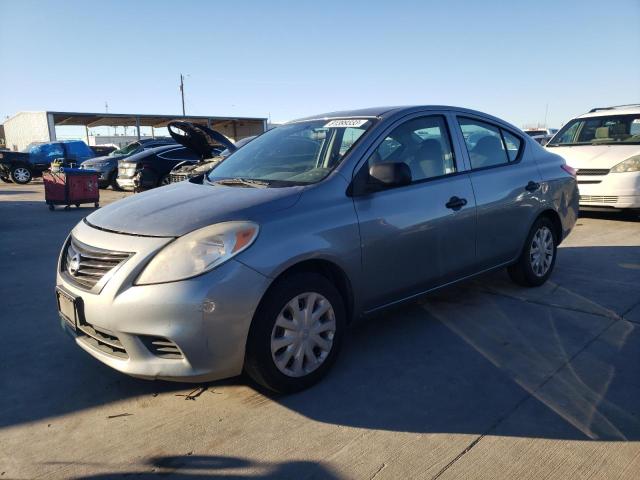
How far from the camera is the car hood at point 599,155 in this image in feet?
25.7

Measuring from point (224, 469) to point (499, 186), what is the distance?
2985 mm

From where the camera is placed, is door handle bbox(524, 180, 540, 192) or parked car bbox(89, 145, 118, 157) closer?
door handle bbox(524, 180, 540, 192)

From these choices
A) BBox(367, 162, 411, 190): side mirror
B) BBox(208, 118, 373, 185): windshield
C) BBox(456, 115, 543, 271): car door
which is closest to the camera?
BBox(367, 162, 411, 190): side mirror

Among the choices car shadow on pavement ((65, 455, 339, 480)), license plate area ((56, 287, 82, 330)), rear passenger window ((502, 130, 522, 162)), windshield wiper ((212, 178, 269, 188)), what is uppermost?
rear passenger window ((502, 130, 522, 162))

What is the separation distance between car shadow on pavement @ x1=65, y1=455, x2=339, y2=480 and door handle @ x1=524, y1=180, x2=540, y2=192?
→ 3.08 meters

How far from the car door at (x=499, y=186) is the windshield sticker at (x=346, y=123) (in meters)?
0.89

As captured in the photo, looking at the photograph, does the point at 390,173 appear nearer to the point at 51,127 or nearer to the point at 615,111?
the point at 615,111

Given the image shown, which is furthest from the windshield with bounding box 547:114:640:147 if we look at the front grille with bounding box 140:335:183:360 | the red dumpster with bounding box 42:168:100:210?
the red dumpster with bounding box 42:168:100:210

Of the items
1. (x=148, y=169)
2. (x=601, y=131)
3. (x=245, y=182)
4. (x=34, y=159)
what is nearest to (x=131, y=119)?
(x=34, y=159)

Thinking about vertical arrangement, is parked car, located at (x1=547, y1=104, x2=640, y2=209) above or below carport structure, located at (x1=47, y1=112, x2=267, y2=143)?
below

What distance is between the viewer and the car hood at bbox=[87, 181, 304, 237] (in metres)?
2.71

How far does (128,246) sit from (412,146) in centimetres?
207

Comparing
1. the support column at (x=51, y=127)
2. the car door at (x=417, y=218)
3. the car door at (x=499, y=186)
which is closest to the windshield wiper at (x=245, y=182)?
the car door at (x=417, y=218)

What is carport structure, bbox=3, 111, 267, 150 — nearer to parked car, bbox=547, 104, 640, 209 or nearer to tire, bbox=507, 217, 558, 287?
parked car, bbox=547, 104, 640, 209
